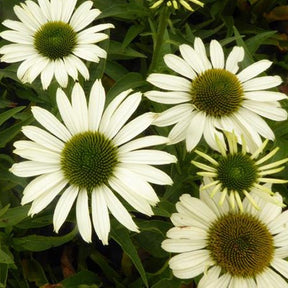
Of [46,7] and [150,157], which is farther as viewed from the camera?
[46,7]

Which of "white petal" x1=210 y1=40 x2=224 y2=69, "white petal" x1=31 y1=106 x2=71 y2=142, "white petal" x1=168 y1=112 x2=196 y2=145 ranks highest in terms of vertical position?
"white petal" x1=210 y1=40 x2=224 y2=69

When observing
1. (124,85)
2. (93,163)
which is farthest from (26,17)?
(93,163)

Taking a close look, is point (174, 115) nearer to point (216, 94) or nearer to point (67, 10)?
point (216, 94)

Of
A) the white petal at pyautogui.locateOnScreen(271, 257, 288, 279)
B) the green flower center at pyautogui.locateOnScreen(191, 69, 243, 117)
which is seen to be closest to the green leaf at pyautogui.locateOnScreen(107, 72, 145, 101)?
the green flower center at pyautogui.locateOnScreen(191, 69, 243, 117)

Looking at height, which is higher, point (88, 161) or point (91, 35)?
point (91, 35)

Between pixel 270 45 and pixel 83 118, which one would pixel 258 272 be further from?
pixel 270 45

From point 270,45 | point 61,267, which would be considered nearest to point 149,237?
point 61,267

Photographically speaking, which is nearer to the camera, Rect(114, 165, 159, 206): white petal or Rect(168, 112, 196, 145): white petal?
Rect(114, 165, 159, 206): white petal

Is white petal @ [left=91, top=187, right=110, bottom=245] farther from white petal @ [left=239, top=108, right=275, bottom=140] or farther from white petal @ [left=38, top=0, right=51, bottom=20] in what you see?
white petal @ [left=38, top=0, right=51, bottom=20]

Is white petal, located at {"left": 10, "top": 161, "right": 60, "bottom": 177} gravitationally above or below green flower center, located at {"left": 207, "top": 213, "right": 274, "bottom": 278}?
above
